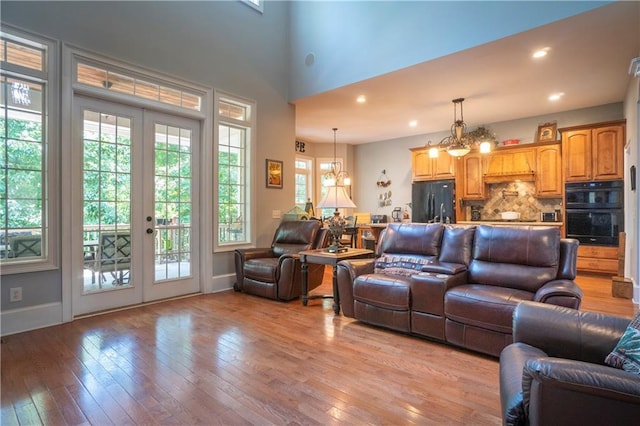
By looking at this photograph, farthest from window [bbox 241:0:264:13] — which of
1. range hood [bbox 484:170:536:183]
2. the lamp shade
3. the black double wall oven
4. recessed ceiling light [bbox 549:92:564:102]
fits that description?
the black double wall oven

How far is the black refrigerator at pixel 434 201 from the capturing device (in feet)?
23.2

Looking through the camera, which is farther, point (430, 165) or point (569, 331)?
point (430, 165)

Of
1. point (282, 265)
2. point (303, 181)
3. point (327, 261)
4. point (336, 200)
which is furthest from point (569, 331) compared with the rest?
point (303, 181)

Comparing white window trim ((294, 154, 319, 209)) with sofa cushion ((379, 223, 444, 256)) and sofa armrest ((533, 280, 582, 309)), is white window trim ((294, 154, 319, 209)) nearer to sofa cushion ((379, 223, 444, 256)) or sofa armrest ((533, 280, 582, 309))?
sofa cushion ((379, 223, 444, 256))

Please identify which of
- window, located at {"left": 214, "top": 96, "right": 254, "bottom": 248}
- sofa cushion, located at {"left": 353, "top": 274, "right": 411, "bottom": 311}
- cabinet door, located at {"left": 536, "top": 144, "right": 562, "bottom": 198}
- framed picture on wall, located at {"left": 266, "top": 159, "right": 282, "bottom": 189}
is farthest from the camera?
cabinet door, located at {"left": 536, "top": 144, "right": 562, "bottom": 198}

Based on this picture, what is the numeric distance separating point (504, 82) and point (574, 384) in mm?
4744

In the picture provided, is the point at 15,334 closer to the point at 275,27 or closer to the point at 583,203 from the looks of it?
the point at 275,27

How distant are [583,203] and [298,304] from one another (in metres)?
4.98

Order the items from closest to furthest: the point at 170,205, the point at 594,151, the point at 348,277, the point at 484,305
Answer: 1. the point at 484,305
2. the point at 348,277
3. the point at 170,205
4. the point at 594,151

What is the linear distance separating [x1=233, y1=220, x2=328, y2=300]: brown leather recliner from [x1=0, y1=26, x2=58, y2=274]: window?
2.09 m

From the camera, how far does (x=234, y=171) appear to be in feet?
16.7

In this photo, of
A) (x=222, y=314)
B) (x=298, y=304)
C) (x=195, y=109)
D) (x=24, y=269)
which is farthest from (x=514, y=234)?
(x=24, y=269)

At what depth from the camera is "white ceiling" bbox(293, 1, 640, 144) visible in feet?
11.4

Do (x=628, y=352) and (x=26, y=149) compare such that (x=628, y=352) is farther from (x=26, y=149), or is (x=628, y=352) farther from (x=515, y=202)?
(x=515, y=202)
